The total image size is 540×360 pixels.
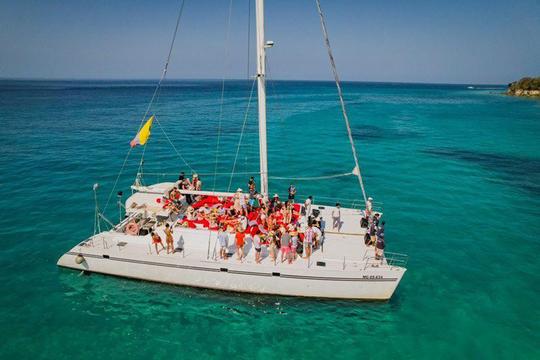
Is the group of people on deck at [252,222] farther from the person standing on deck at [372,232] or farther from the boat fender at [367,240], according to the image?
the person standing on deck at [372,232]

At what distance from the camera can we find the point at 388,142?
Answer: 4453 centimetres

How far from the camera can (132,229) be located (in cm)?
1558

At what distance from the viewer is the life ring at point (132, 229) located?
15414 mm

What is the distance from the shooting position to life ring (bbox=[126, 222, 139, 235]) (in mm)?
15414

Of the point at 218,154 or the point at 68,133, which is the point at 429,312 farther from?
the point at 68,133

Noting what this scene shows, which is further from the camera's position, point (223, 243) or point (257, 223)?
point (257, 223)

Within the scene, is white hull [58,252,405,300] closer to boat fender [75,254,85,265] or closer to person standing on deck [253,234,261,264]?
boat fender [75,254,85,265]

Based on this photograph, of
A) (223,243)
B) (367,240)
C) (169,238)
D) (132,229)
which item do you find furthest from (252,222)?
(132,229)

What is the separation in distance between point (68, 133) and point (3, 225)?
2927 centimetres

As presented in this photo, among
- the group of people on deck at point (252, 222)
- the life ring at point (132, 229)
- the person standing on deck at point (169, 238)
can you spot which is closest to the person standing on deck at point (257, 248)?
the group of people on deck at point (252, 222)

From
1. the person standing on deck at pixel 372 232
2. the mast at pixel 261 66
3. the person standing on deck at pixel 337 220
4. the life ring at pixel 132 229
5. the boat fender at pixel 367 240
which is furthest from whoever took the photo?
the person standing on deck at pixel 337 220

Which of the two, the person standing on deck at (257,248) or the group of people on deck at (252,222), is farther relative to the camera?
the group of people on deck at (252,222)

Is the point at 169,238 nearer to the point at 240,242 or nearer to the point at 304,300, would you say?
the point at 240,242

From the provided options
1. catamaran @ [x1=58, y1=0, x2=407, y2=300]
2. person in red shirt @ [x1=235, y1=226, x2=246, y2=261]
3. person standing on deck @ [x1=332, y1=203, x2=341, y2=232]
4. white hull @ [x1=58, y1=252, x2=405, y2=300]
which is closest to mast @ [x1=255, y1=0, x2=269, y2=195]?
catamaran @ [x1=58, y1=0, x2=407, y2=300]
